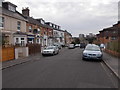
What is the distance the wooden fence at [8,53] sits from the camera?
15.1m

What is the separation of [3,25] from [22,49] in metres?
5.86

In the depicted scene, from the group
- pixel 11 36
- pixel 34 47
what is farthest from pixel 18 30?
pixel 34 47

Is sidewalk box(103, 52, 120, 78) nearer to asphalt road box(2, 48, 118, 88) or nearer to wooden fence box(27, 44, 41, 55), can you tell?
asphalt road box(2, 48, 118, 88)

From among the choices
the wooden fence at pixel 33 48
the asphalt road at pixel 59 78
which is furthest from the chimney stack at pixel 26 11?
the asphalt road at pixel 59 78

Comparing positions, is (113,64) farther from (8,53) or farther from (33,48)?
(33,48)

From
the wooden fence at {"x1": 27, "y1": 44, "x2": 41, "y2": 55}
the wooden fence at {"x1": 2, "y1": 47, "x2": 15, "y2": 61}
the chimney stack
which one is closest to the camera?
the wooden fence at {"x1": 2, "y1": 47, "x2": 15, "y2": 61}

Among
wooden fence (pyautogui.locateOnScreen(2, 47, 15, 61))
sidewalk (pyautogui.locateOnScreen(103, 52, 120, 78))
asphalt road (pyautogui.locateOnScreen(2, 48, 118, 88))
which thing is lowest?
asphalt road (pyautogui.locateOnScreen(2, 48, 118, 88))

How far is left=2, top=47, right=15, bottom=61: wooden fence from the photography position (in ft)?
49.6

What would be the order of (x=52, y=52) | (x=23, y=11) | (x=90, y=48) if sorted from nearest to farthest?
(x=90, y=48) < (x=52, y=52) < (x=23, y=11)

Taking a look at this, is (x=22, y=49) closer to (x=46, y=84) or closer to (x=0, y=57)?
(x=0, y=57)

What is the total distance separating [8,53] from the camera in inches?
624

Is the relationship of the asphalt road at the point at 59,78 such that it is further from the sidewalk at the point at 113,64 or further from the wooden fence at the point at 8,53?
the wooden fence at the point at 8,53

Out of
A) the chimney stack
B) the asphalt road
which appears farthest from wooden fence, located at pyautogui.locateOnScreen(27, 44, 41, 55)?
the chimney stack

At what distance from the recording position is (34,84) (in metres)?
6.75
